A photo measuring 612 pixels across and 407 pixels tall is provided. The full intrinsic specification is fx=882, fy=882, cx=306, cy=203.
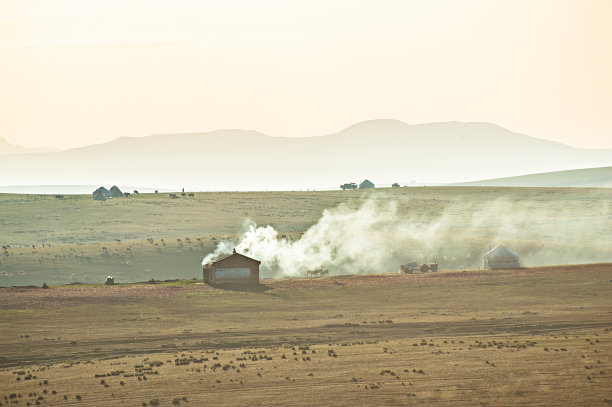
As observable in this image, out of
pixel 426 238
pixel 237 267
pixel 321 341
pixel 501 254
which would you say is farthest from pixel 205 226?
pixel 321 341

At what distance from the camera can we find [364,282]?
90.9 meters

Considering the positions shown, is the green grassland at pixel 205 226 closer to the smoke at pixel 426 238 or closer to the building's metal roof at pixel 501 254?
the smoke at pixel 426 238

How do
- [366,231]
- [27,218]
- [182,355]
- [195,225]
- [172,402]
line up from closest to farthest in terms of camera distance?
[172,402]
[182,355]
[366,231]
[195,225]
[27,218]

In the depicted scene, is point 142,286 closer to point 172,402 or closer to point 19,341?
point 19,341

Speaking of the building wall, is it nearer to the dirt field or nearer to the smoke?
the dirt field

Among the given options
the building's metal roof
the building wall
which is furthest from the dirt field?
the building's metal roof

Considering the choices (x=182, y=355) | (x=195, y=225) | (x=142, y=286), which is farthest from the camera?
(x=195, y=225)

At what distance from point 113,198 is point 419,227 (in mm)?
78625

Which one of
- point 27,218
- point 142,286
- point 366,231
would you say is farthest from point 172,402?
point 27,218

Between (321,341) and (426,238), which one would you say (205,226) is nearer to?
(426,238)

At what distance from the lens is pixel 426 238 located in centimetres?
13012

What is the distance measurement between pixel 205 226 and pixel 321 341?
3822 inches

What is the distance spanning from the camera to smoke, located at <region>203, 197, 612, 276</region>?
11306 cm

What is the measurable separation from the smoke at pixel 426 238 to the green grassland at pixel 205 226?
0.35 metres
